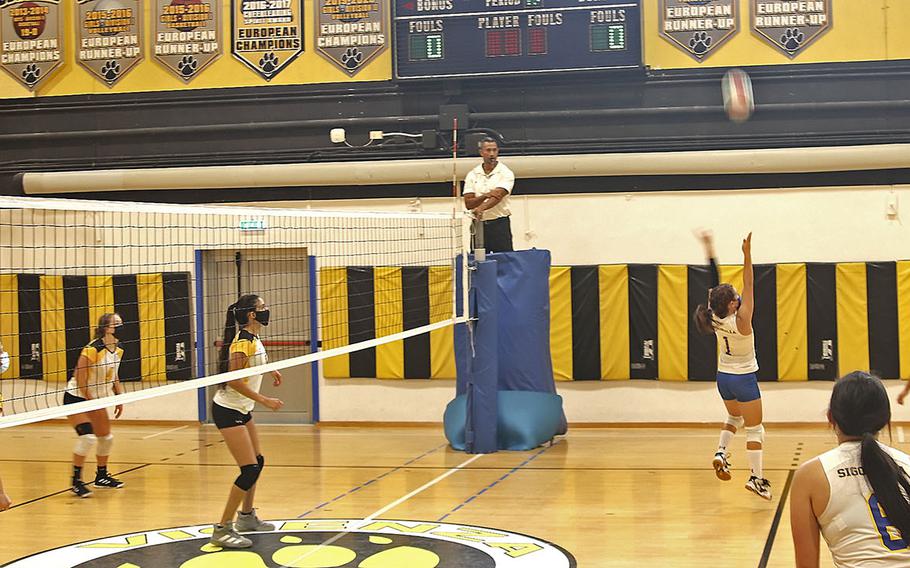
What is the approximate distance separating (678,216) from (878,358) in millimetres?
2956

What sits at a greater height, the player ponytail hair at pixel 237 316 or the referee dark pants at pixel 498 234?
the referee dark pants at pixel 498 234

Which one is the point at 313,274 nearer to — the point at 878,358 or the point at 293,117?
the point at 293,117

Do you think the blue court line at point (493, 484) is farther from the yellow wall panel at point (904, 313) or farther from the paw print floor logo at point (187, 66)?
the paw print floor logo at point (187, 66)

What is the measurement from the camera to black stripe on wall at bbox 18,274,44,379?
15352mm

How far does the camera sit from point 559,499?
9.50 metres

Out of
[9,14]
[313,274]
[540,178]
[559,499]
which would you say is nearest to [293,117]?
[313,274]

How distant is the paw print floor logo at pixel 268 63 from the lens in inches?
588

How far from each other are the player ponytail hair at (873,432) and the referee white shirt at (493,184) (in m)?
8.64

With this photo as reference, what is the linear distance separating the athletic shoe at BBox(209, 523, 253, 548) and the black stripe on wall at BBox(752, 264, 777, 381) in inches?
317

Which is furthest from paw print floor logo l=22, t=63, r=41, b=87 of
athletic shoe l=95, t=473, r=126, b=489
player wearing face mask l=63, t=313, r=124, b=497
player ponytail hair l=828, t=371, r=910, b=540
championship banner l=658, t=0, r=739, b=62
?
player ponytail hair l=828, t=371, r=910, b=540

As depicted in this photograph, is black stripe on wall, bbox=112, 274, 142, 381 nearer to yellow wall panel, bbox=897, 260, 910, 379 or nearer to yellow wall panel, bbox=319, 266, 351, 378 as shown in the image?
yellow wall panel, bbox=319, 266, 351, 378

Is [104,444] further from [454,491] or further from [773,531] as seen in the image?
[773,531]

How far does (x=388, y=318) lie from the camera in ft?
48.1

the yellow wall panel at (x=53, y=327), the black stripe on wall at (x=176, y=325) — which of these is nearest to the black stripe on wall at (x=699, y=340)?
the black stripe on wall at (x=176, y=325)
